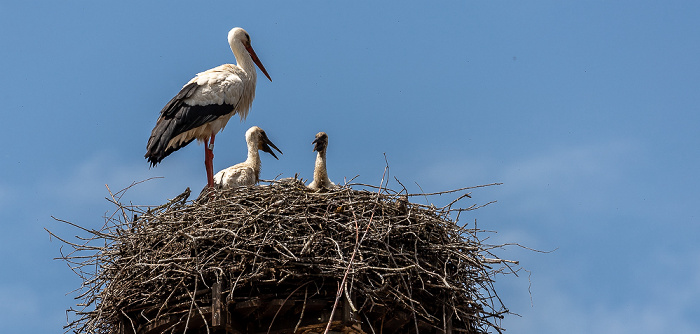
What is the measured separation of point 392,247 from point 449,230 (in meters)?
0.87

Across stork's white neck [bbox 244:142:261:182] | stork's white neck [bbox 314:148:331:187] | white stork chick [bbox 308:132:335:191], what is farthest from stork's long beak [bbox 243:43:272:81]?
stork's white neck [bbox 314:148:331:187]

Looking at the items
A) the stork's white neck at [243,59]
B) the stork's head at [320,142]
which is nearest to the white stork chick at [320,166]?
the stork's head at [320,142]

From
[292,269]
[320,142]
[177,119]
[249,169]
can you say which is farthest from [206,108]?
[292,269]

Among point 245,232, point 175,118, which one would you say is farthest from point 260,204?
point 175,118

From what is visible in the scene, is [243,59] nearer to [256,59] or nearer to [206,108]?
[256,59]

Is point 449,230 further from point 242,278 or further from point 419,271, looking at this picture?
point 242,278

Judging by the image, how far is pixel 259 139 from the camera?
12.9 m

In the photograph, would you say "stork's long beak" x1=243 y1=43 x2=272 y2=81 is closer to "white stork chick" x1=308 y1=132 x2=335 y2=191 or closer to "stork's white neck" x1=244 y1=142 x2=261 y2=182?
"stork's white neck" x1=244 y1=142 x2=261 y2=182

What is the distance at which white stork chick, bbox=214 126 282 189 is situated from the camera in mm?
11445

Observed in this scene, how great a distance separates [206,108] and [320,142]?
1300 mm

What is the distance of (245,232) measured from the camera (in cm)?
863

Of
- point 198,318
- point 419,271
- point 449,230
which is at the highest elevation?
point 449,230

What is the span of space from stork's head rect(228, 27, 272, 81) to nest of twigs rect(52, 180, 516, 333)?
4029 millimetres

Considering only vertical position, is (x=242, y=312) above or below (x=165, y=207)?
below
